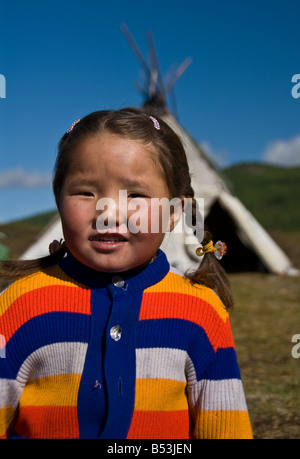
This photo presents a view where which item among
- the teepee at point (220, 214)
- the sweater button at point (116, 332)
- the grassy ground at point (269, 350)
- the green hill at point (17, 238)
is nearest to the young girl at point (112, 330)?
the sweater button at point (116, 332)

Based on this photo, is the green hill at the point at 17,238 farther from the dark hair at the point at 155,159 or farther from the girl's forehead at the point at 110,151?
the girl's forehead at the point at 110,151

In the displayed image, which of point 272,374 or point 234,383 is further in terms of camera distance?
point 272,374

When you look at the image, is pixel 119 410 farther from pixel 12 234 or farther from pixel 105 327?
pixel 12 234

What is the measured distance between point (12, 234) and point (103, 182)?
10256mm

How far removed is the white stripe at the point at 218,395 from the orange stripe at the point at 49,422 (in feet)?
1.16

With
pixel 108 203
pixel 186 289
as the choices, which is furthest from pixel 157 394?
pixel 108 203

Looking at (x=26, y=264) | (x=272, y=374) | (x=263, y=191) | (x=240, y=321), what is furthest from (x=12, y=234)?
(x=263, y=191)

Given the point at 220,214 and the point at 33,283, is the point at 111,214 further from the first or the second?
the point at 220,214

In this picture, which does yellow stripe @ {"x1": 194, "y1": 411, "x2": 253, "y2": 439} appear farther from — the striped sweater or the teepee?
the teepee

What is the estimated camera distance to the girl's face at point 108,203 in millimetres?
1447

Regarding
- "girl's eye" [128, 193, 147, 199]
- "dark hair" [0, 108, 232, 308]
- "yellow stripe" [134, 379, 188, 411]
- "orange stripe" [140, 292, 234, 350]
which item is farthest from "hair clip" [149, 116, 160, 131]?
"yellow stripe" [134, 379, 188, 411]

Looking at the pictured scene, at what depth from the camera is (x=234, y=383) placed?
5.01 feet

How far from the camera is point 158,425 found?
1.46 meters

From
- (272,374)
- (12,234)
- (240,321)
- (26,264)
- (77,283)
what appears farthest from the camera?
(12,234)
